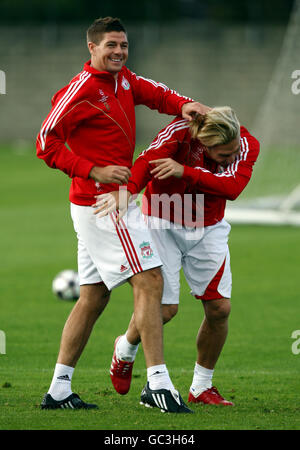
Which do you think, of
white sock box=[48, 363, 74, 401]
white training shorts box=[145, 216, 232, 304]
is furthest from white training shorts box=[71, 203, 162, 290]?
white sock box=[48, 363, 74, 401]

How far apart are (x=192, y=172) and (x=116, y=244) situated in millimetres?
634

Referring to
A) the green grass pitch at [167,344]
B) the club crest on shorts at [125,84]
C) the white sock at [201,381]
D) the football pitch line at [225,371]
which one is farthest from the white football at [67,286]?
the club crest on shorts at [125,84]

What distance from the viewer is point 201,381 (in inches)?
222

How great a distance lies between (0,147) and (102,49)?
31.9 meters

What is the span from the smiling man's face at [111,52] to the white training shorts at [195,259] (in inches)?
41.4

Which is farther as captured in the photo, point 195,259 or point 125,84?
point 195,259

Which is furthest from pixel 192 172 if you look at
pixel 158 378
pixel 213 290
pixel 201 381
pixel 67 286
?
pixel 67 286

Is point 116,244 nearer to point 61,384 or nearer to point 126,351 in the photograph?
point 126,351

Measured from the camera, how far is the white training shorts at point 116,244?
524 cm

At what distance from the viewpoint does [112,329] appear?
26.6ft

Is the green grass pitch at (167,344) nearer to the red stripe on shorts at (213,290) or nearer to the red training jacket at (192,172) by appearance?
the red stripe on shorts at (213,290)

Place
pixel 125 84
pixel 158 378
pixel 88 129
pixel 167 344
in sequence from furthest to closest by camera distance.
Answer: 1. pixel 167 344
2. pixel 125 84
3. pixel 88 129
4. pixel 158 378

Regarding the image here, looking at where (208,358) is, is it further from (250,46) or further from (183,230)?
(250,46)

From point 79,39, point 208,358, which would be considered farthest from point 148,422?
point 79,39
